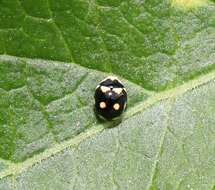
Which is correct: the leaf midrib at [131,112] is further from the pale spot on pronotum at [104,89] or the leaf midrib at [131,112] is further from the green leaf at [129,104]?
the pale spot on pronotum at [104,89]

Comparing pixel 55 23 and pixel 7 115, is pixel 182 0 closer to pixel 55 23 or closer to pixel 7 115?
pixel 55 23

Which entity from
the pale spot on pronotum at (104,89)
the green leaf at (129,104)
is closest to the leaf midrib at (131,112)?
the green leaf at (129,104)

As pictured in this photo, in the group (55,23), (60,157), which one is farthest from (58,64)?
(60,157)

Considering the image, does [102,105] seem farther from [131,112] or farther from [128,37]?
[128,37]

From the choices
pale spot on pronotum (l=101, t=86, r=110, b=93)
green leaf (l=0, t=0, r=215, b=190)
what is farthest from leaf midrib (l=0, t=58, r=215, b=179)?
pale spot on pronotum (l=101, t=86, r=110, b=93)

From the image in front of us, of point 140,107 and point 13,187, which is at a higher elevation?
point 140,107
